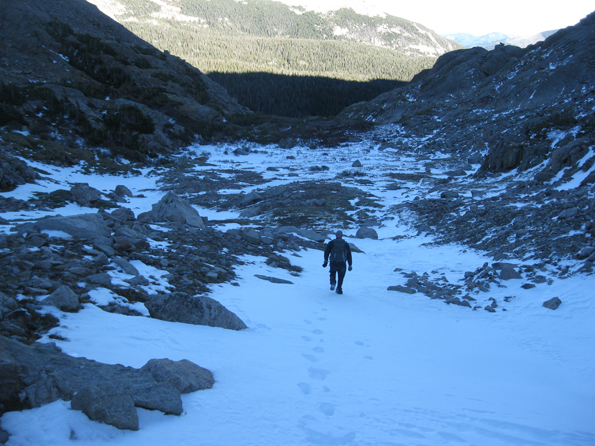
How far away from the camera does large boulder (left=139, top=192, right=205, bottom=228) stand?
43.1ft

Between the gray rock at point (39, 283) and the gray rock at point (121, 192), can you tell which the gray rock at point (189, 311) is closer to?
the gray rock at point (39, 283)

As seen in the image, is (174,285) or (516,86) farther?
(516,86)

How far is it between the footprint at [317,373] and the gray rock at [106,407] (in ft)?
7.01

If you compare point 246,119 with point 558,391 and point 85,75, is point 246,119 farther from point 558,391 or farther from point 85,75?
point 558,391

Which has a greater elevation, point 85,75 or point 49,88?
point 85,75

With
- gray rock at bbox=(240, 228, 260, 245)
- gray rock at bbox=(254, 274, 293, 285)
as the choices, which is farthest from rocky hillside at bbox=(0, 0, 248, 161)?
gray rock at bbox=(254, 274, 293, 285)

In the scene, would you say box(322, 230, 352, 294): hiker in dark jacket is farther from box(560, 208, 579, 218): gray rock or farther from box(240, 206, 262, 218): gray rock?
box(240, 206, 262, 218): gray rock

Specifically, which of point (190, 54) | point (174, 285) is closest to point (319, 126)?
point (174, 285)

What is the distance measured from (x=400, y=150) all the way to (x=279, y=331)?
38.2m

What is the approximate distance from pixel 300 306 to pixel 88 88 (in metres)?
37.9

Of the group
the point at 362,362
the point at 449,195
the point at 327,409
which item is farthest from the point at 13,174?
the point at 449,195

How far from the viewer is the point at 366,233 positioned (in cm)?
1583

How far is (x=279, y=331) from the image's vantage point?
5.94 m

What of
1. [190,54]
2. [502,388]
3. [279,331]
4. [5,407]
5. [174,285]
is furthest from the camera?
[190,54]
